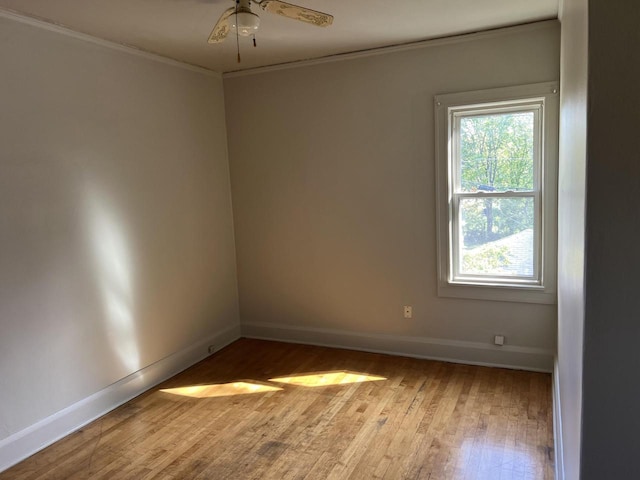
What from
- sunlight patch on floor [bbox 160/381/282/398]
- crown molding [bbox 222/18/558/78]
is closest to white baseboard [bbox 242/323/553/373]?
sunlight patch on floor [bbox 160/381/282/398]

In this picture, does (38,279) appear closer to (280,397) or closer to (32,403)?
(32,403)

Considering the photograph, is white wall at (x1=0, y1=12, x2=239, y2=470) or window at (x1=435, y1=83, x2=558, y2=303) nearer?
white wall at (x1=0, y1=12, x2=239, y2=470)

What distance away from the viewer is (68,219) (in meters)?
3.12

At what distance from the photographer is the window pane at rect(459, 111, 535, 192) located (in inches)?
142

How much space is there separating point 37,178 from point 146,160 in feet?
2.92

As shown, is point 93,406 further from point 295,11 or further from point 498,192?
point 498,192

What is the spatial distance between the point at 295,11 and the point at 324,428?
7.91 feet

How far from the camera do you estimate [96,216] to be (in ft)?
10.9

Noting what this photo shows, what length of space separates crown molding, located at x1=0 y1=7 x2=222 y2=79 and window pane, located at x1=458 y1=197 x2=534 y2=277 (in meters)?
2.53

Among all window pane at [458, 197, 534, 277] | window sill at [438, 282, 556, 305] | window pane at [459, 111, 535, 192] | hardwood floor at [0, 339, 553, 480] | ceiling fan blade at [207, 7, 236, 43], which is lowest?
hardwood floor at [0, 339, 553, 480]

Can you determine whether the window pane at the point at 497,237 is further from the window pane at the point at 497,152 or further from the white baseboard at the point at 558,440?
the white baseboard at the point at 558,440

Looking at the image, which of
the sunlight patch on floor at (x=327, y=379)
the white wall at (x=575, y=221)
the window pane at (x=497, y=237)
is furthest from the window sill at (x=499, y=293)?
the white wall at (x=575, y=221)

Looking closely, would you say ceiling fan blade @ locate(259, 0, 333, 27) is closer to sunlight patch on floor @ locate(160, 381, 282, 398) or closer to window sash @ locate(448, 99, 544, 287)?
window sash @ locate(448, 99, 544, 287)

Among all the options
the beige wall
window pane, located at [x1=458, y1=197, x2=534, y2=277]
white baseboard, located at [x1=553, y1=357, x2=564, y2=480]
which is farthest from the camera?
window pane, located at [x1=458, y1=197, x2=534, y2=277]
